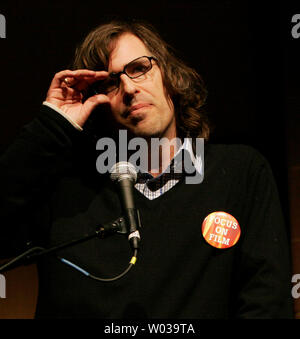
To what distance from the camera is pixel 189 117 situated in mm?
1812

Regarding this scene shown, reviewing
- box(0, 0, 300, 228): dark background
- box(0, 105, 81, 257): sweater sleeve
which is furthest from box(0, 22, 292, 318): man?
box(0, 0, 300, 228): dark background

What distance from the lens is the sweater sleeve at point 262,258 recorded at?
125 cm

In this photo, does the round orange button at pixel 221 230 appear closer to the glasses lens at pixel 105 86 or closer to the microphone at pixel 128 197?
the microphone at pixel 128 197

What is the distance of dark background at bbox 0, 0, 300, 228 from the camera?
211 cm

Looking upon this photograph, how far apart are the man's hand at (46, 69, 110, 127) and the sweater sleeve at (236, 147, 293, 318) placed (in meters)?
0.66

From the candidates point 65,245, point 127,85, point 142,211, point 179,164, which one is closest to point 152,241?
point 142,211

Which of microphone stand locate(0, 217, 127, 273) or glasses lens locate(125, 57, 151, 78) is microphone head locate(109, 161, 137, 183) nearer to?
microphone stand locate(0, 217, 127, 273)

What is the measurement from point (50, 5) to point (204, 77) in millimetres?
949

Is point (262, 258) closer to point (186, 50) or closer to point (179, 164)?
point (179, 164)

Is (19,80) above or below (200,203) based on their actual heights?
above

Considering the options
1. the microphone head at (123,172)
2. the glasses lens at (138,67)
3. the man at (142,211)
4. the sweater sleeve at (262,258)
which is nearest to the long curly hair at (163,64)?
the man at (142,211)
